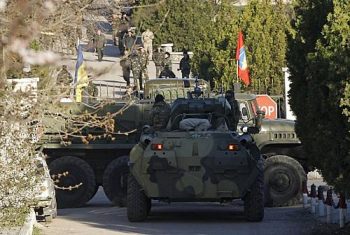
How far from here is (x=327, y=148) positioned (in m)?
12.4

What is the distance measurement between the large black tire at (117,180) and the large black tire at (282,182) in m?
2.98

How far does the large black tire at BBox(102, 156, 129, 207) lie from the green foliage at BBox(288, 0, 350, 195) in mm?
7089

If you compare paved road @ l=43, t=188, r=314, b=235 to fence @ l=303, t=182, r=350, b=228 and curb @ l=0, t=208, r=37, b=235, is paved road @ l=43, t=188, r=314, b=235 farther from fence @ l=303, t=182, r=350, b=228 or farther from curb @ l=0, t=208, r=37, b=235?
curb @ l=0, t=208, r=37, b=235

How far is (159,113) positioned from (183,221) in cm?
277

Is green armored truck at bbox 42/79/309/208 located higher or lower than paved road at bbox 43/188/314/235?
higher

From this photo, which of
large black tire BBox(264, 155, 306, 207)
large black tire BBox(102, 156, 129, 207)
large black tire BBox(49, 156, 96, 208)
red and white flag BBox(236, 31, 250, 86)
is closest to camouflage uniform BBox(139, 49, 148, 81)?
large black tire BBox(102, 156, 129, 207)

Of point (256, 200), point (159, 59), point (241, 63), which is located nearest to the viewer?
point (256, 200)

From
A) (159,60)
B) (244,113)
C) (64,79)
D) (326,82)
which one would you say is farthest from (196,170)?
(159,60)

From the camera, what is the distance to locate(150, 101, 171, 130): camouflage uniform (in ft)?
62.3

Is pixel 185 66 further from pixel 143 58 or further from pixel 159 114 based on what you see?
pixel 159 114

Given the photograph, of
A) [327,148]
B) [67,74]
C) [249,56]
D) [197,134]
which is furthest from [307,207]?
[249,56]

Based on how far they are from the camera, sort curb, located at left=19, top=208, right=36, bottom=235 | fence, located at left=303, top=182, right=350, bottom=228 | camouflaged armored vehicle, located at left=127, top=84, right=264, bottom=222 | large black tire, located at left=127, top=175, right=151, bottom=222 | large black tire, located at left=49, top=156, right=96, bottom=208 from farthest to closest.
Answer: large black tire, located at left=49, top=156, right=96, bottom=208, large black tire, located at left=127, top=175, right=151, bottom=222, camouflaged armored vehicle, located at left=127, top=84, right=264, bottom=222, fence, located at left=303, top=182, right=350, bottom=228, curb, located at left=19, top=208, right=36, bottom=235

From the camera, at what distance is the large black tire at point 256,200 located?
653 inches

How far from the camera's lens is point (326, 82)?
1208cm
